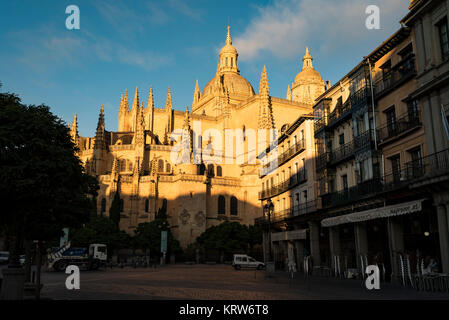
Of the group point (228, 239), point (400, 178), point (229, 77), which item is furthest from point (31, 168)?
point (229, 77)

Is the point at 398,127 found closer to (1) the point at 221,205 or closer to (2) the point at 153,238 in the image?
(2) the point at 153,238

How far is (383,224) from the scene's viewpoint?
21.2 m

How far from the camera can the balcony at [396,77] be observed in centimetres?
1794

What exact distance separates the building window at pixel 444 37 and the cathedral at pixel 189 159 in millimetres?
41981

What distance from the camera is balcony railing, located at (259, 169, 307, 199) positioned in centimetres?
2910

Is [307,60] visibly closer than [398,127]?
No

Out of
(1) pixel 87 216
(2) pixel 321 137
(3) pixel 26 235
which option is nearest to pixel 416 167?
(2) pixel 321 137

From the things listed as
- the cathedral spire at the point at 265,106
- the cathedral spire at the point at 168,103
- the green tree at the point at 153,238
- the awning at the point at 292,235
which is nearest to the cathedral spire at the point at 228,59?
the cathedral spire at the point at 168,103

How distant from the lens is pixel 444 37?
52.5 feet

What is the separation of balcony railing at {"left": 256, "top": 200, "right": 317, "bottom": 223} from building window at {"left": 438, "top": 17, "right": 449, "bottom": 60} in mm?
13075

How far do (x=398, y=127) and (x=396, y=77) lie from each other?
2424 millimetres

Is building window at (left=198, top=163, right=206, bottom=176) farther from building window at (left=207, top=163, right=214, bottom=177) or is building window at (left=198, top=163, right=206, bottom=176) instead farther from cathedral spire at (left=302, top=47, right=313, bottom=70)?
cathedral spire at (left=302, top=47, right=313, bottom=70)

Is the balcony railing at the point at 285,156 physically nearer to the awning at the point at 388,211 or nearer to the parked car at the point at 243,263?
the parked car at the point at 243,263
